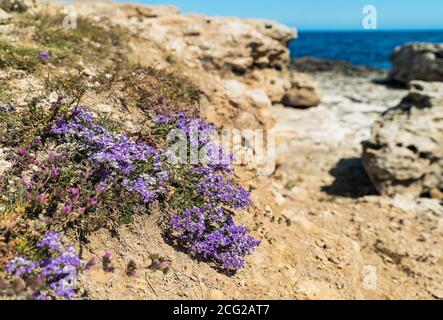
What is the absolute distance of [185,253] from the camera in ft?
15.3

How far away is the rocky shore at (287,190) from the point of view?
14.9 feet

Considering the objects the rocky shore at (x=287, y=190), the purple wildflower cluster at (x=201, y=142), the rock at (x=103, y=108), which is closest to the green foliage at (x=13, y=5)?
Result: the rocky shore at (x=287, y=190)

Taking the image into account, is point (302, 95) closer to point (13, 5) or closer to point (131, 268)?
point (13, 5)

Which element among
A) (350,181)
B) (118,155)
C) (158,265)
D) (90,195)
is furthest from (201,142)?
(350,181)

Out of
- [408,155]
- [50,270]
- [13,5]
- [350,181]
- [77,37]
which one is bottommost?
[350,181]

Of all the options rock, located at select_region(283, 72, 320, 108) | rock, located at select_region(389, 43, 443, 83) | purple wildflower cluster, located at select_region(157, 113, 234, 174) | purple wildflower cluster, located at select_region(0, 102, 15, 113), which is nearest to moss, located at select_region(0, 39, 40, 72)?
purple wildflower cluster, located at select_region(0, 102, 15, 113)

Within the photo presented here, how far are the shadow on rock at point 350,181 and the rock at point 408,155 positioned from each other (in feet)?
Answer: 1.71

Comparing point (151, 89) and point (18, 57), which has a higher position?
point (18, 57)

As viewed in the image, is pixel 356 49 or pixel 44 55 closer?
pixel 44 55

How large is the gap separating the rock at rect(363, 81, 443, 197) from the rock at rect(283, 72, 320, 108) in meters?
8.82

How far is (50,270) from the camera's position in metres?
3.47

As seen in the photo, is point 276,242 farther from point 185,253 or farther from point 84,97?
point 84,97

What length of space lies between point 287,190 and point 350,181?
3102 millimetres

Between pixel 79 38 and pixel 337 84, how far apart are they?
20.6 meters
